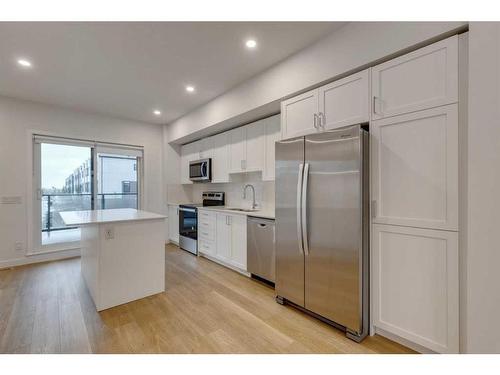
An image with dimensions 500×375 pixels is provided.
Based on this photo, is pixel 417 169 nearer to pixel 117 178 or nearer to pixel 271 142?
pixel 271 142

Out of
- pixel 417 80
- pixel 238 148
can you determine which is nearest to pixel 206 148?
pixel 238 148

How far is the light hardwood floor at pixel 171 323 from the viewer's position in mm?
1825

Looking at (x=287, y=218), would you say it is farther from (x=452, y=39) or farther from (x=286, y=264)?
(x=452, y=39)

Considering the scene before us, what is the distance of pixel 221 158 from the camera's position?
412 cm

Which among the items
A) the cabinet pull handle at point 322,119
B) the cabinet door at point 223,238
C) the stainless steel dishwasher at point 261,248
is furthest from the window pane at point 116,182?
the cabinet pull handle at point 322,119

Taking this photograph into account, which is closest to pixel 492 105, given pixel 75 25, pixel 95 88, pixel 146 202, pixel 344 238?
pixel 344 238

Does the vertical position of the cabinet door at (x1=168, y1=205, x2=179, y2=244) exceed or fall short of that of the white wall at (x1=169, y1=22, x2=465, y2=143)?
it falls short

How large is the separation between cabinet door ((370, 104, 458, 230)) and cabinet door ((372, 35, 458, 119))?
0.07 meters

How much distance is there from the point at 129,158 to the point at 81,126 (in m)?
0.97

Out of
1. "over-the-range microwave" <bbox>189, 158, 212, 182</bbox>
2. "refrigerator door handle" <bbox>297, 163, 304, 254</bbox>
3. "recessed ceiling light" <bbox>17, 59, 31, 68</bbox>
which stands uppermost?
"recessed ceiling light" <bbox>17, 59, 31, 68</bbox>

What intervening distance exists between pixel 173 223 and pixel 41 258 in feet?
7.17

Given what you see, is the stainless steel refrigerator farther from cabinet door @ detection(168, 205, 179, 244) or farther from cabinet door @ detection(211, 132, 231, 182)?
cabinet door @ detection(168, 205, 179, 244)

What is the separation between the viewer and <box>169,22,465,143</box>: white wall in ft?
5.57

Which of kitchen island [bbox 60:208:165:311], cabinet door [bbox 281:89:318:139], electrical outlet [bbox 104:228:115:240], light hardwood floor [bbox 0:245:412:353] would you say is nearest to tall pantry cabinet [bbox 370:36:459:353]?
Result: light hardwood floor [bbox 0:245:412:353]
